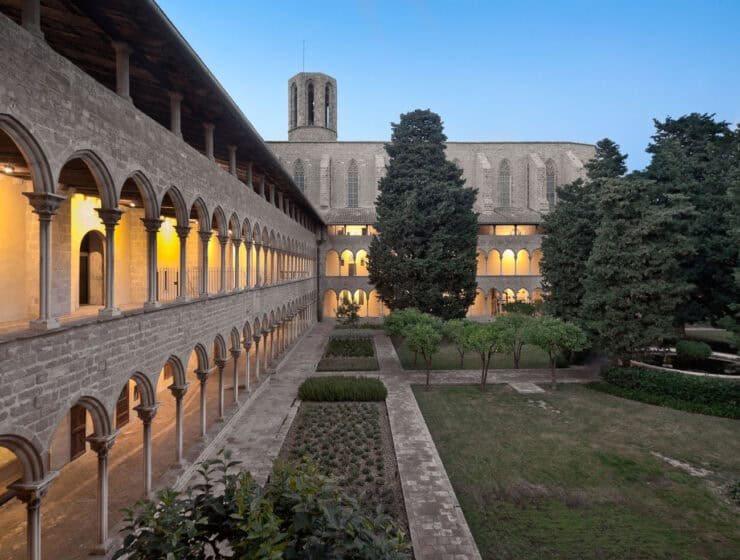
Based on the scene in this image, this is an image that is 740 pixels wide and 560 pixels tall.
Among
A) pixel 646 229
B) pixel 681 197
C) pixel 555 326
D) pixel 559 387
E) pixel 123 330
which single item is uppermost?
pixel 681 197

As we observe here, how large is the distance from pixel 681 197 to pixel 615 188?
221cm

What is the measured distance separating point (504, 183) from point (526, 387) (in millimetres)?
29760

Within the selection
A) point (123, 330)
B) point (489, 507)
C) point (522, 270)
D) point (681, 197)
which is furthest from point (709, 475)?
point (522, 270)

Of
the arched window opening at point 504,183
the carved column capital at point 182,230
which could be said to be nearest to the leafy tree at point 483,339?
the carved column capital at point 182,230

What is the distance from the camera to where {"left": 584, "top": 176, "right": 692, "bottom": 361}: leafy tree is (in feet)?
54.2

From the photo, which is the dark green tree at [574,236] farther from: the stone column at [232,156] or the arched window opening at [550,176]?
the arched window opening at [550,176]

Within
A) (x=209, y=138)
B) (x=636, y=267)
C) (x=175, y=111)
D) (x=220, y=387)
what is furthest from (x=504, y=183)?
(x=175, y=111)

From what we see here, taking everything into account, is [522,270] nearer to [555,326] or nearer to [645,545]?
[555,326]

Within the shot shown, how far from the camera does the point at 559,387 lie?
18.3 meters

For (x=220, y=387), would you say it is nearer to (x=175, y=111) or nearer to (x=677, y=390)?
(x=175, y=111)

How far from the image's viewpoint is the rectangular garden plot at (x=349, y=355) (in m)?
20.7

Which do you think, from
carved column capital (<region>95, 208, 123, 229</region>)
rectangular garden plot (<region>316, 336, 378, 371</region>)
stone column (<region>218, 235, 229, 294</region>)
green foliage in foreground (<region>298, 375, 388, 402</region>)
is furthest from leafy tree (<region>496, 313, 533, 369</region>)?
carved column capital (<region>95, 208, 123, 229</region>)

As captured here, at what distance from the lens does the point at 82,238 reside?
36.0ft

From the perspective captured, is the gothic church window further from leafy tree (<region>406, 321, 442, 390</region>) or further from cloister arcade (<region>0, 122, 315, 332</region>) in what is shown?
leafy tree (<region>406, 321, 442, 390</region>)
